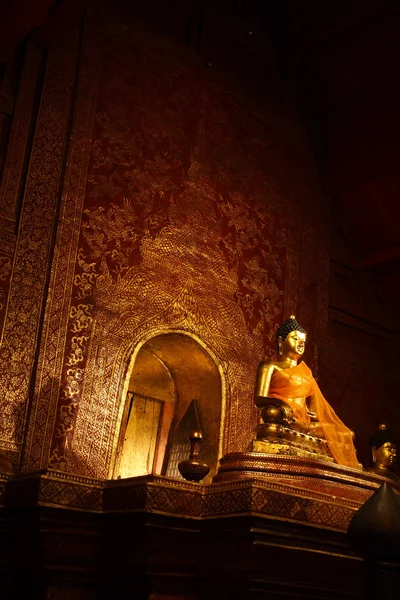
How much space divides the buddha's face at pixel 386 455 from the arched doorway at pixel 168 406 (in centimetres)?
126

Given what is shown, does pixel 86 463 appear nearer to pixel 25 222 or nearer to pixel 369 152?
pixel 25 222

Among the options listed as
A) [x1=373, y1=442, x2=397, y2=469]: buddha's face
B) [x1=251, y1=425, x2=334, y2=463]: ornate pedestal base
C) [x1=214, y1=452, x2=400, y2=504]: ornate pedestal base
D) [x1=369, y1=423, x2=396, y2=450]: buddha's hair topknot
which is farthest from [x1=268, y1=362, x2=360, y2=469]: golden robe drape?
[x1=369, y1=423, x2=396, y2=450]: buddha's hair topknot

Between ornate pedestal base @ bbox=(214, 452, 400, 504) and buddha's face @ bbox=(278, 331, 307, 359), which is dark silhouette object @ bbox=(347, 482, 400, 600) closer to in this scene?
ornate pedestal base @ bbox=(214, 452, 400, 504)

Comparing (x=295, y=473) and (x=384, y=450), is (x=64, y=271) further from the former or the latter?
(x=384, y=450)

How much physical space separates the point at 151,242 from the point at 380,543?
4746 millimetres

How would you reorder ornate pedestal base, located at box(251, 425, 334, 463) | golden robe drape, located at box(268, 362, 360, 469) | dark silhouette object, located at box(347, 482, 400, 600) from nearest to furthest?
dark silhouette object, located at box(347, 482, 400, 600), ornate pedestal base, located at box(251, 425, 334, 463), golden robe drape, located at box(268, 362, 360, 469)

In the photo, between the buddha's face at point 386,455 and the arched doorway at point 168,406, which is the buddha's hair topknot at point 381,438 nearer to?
the buddha's face at point 386,455

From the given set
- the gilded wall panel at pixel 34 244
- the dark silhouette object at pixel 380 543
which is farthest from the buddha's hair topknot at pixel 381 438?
the dark silhouette object at pixel 380 543

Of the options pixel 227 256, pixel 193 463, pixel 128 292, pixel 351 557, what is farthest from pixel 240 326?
pixel 351 557

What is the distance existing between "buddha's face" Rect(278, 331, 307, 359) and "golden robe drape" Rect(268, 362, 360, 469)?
0.09 metres

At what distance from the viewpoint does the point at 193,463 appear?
4160 mm

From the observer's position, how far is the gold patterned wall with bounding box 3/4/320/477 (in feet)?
17.0

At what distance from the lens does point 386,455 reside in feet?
19.5

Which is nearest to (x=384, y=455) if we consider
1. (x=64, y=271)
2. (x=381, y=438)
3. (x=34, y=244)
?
(x=381, y=438)
